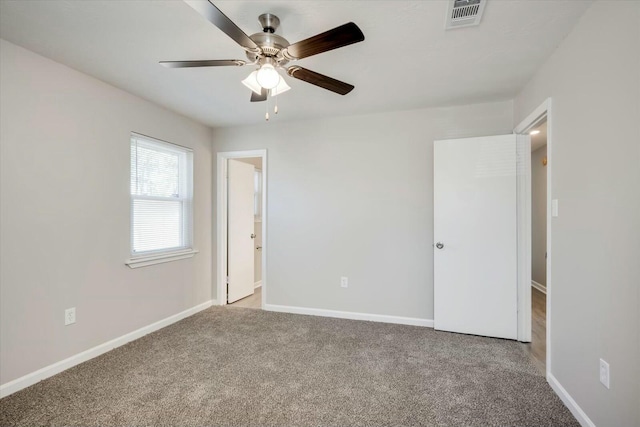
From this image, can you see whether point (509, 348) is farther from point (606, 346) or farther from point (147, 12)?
point (147, 12)

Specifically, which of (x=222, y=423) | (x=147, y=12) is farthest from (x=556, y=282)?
(x=147, y=12)

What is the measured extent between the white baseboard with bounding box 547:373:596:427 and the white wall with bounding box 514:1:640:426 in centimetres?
4

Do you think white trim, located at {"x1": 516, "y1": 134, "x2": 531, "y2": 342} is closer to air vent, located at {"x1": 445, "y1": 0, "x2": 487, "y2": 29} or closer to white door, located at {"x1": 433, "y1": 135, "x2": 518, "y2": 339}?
white door, located at {"x1": 433, "y1": 135, "x2": 518, "y2": 339}

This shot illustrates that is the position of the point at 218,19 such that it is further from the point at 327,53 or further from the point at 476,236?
the point at 476,236

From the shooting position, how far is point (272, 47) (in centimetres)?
164

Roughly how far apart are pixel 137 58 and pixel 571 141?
298 cm

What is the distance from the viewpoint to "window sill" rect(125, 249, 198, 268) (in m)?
2.94

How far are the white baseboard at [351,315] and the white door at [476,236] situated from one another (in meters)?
0.21

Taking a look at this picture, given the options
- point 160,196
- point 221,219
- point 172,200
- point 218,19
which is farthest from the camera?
point 221,219

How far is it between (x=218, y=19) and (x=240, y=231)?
3.31m

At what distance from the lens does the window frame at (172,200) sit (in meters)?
2.97

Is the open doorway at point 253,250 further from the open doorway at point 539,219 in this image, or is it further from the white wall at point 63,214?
the open doorway at point 539,219

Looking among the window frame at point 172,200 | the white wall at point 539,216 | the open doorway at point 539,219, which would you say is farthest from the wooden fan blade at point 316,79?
the white wall at point 539,216

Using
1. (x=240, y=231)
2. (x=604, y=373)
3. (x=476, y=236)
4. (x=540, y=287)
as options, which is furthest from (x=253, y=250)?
(x=540, y=287)
